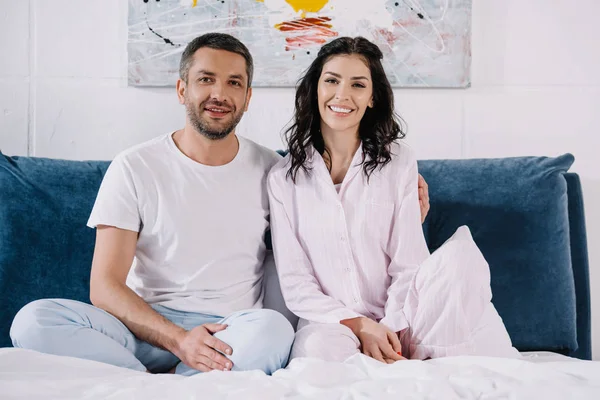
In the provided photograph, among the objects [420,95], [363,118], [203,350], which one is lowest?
[203,350]

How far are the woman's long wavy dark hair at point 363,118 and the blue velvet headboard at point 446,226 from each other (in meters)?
0.26

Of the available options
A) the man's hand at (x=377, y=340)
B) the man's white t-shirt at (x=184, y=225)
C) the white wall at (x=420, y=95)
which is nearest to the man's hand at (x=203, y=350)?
the man's white t-shirt at (x=184, y=225)

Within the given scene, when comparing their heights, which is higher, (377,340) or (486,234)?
(486,234)

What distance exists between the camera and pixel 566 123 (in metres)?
2.56

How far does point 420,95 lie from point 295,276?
1031mm

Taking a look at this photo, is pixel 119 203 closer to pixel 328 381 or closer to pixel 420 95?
pixel 328 381

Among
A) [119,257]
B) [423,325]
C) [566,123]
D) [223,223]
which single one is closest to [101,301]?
[119,257]

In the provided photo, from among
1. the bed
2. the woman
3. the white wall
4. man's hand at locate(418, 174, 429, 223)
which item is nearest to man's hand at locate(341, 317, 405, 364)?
the woman

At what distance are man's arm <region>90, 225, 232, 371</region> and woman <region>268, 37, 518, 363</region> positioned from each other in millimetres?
252

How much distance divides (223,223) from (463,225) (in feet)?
2.68

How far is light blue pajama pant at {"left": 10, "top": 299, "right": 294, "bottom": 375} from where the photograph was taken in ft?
5.32

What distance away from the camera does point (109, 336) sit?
1732 mm

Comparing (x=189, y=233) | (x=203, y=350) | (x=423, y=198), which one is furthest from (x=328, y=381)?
(x=423, y=198)

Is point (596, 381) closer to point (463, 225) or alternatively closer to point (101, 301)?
point (463, 225)
